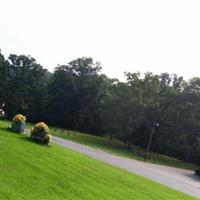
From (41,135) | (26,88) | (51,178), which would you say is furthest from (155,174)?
(26,88)

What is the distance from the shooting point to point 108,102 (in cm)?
7744

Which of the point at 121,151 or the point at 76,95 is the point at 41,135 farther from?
the point at 76,95

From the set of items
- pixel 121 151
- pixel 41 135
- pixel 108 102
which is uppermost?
pixel 108 102

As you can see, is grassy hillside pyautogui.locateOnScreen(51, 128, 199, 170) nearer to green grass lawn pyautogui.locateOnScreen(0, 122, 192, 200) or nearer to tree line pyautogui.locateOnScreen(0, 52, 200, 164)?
tree line pyautogui.locateOnScreen(0, 52, 200, 164)

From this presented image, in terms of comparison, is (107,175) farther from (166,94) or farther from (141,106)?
(166,94)

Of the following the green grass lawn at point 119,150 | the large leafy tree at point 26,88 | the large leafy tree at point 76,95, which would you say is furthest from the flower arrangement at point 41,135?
the large leafy tree at point 76,95

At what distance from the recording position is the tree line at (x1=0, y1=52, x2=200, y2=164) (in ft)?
238

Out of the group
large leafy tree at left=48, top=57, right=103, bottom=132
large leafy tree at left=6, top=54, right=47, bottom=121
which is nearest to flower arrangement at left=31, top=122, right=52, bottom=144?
large leafy tree at left=6, top=54, right=47, bottom=121

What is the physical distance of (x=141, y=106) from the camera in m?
70.9

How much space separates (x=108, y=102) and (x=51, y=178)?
64.3 m

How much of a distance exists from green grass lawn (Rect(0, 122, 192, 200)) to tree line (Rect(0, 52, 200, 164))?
176 feet

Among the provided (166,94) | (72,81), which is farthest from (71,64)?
(166,94)

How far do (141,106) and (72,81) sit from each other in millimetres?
30572

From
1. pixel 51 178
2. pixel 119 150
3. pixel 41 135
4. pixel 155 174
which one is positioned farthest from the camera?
pixel 119 150
